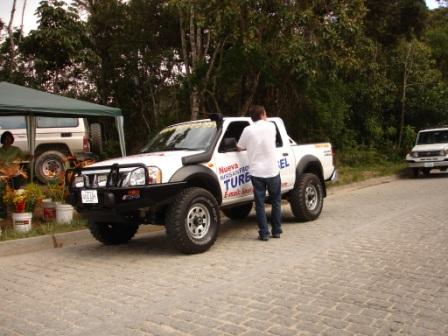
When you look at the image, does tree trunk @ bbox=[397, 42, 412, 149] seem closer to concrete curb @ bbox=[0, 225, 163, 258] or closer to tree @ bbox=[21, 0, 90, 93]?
tree @ bbox=[21, 0, 90, 93]

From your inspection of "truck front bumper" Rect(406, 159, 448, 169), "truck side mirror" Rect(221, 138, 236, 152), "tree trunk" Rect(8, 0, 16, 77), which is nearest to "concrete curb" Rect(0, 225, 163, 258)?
"truck side mirror" Rect(221, 138, 236, 152)

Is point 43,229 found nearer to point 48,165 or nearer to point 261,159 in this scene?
point 261,159

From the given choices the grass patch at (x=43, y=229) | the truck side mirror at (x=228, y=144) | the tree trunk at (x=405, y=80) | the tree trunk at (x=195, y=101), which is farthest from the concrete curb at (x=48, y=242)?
the tree trunk at (x=405, y=80)

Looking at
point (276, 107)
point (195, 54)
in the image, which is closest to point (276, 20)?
point (195, 54)

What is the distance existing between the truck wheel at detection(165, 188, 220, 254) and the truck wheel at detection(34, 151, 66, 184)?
8.64m

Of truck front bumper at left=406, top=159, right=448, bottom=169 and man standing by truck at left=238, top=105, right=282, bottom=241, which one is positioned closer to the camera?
man standing by truck at left=238, top=105, right=282, bottom=241

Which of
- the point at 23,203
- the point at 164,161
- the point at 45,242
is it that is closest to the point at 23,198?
the point at 23,203

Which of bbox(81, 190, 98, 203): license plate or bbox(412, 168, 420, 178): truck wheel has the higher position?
bbox(81, 190, 98, 203): license plate

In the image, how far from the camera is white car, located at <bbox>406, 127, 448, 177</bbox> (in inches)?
659

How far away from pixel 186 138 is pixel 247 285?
309 centimetres

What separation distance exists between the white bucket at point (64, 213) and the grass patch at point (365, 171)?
25.7 ft

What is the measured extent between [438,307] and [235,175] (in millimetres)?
3705

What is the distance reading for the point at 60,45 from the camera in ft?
61.7

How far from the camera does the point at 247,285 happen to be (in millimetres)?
5172
